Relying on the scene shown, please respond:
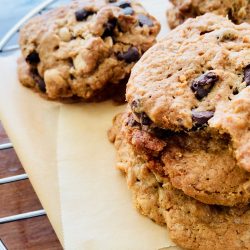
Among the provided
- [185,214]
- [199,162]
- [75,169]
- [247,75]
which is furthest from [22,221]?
[247,75]

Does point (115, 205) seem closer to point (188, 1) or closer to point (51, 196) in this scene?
point (51, 196)

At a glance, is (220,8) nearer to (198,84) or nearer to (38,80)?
(198,84)

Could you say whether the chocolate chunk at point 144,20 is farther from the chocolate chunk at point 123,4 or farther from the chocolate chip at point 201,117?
the chocolate chip at point 201,117

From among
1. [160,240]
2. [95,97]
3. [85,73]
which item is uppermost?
[85,73]

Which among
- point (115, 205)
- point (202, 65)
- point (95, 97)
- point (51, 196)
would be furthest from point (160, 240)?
point (95, 97)

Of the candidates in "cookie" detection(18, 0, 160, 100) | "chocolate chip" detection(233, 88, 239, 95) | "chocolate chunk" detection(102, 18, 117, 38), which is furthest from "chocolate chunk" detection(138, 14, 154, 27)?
"chocolate chip" detection(233, 88, 239, 95)
